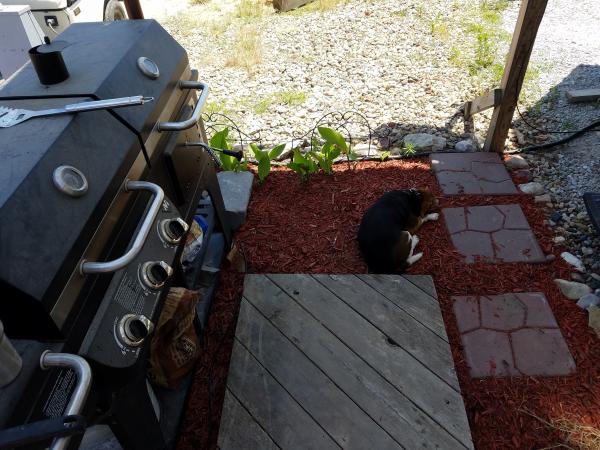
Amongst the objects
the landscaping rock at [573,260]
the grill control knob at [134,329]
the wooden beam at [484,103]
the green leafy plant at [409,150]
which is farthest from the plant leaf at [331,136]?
the grill control knob at [134,329]

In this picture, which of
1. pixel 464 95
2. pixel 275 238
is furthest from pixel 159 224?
pixel 464 95

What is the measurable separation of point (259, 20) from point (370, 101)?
11.7 feet

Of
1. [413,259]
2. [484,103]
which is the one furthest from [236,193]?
[484,103]

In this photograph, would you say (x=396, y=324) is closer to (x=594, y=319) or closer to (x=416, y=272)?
(x=416, y=272)

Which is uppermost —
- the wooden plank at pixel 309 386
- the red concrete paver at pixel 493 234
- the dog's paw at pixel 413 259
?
the wooden plank at pixel 309 386

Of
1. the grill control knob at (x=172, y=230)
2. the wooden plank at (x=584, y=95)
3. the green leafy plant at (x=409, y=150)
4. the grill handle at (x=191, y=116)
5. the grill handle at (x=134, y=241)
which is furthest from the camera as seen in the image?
the wooden plank at (x=584, y=95)

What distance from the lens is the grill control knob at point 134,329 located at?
1.27 meters

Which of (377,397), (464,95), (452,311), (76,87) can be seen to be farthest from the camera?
(464,95)

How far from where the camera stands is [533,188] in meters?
3.44

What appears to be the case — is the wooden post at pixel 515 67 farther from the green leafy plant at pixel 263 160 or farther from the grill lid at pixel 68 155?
the grill lid at pixel 68 155

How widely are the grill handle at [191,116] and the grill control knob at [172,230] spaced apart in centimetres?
37

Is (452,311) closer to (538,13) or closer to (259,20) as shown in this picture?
(538,13)

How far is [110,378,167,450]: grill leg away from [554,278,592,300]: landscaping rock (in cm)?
249

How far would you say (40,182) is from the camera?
1.12 m
